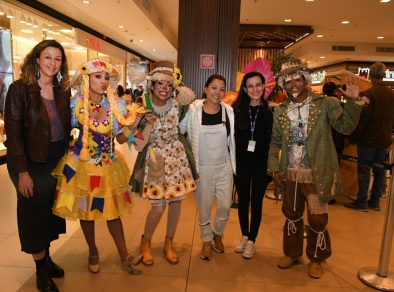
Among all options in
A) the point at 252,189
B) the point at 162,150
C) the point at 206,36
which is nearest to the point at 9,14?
the point at 206,36

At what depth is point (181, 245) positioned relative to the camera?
324cm

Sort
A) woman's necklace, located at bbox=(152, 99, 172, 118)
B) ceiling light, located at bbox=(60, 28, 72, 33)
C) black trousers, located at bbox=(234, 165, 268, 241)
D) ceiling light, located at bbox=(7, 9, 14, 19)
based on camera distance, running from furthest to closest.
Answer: ceiling light, located at bbox=(60, 28, 72, 33), ceiling light, located at bbox=(7, 9, 14, 19), black trousers, located at bbox=(234, 165, 268, 241), woman's necklace, located at bbox=(152, 99, 172, 118)

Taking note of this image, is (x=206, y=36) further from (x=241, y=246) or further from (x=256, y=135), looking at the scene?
(x=241, y=246)

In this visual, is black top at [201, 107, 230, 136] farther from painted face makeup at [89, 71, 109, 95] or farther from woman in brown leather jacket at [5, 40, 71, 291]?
woman in brown leather jacket at [5, 40, 71, 291]

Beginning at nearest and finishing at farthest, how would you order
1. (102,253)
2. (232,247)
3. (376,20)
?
1. (102,253)
2. (232,247)
3. (376,20)

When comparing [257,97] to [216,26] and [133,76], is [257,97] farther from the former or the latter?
[216,26]

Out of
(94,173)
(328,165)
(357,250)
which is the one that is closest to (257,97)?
(328,165)

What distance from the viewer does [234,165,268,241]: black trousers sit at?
9.44 ft

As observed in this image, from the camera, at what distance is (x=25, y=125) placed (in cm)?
215

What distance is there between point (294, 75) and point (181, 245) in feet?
6.23

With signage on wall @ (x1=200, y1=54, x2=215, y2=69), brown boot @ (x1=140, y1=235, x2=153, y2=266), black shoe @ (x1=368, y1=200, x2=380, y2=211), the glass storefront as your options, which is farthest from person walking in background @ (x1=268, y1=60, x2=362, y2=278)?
the glass storefront

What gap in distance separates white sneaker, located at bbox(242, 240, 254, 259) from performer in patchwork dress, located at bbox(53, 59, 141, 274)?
46.5 inches

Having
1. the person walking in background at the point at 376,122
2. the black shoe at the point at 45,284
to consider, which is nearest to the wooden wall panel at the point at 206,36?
the person walking in background at the point at 376,122

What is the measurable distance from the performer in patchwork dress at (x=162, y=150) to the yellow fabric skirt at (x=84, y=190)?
302 millimetres
